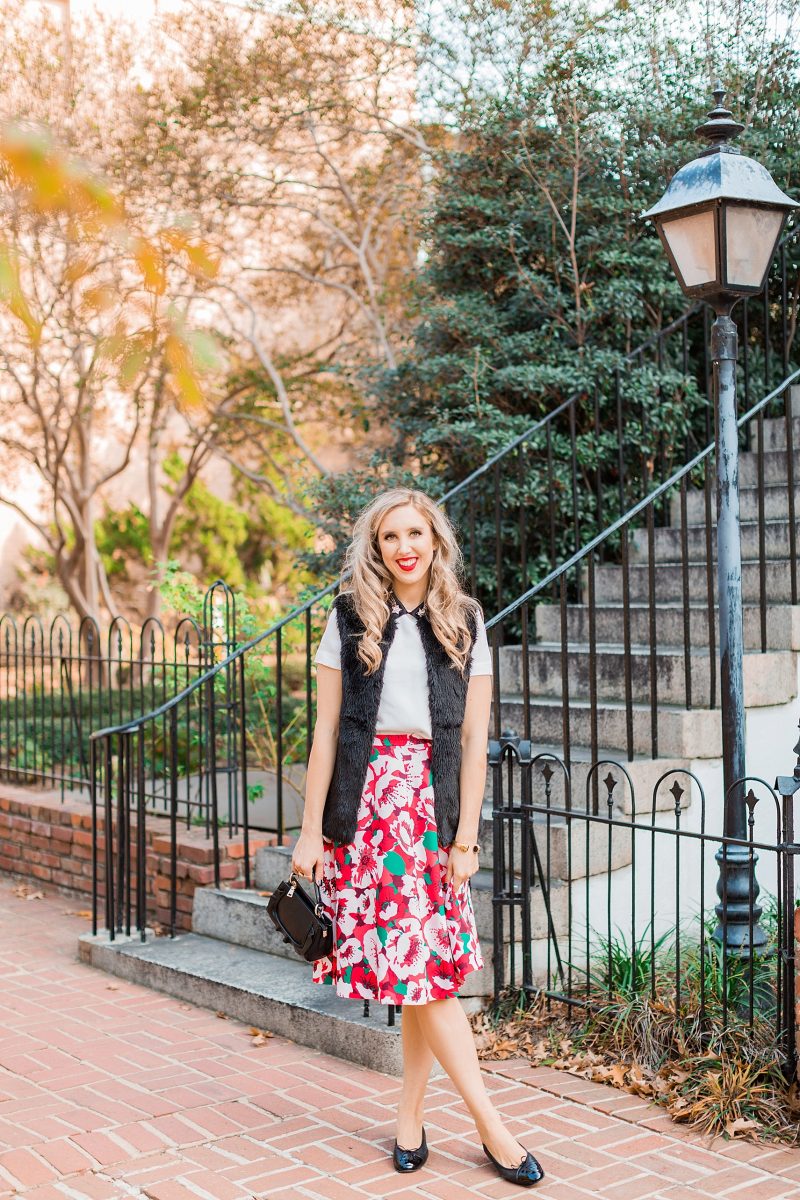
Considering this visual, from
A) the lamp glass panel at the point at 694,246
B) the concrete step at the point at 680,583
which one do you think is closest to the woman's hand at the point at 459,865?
the lamp glass panel at the point at 694,246

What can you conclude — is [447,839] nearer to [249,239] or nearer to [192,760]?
[192,760]

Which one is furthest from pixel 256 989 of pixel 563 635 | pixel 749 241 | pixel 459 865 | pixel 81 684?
pixel 81 684

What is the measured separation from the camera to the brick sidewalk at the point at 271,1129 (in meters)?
3.30

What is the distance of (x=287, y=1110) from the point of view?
12.6 ft

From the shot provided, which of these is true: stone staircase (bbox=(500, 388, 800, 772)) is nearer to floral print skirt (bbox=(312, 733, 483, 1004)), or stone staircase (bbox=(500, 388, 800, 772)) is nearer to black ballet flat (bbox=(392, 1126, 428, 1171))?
floral print skirt (bbox=(312, 733, 483, 1004))

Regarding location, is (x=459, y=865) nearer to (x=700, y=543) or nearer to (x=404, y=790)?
(x=404, y=790)

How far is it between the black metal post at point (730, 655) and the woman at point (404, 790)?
39.6 inches

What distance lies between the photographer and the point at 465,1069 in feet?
10.8

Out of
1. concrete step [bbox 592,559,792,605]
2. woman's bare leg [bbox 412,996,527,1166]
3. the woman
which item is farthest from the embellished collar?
concrete step [bbox 592,559,792,605]

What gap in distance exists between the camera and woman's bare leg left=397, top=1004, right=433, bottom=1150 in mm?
3420

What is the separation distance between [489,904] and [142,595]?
14.1 m

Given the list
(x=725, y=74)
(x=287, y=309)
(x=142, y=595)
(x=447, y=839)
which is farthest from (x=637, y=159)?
(x=142, y=595)

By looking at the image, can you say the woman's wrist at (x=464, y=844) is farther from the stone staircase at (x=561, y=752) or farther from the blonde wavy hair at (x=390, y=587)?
the stone staircase at (x=561, y=752)

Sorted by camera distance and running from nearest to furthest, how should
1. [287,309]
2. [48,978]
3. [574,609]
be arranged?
1. [48,978]
2. [574,609]
3. [287,309]
